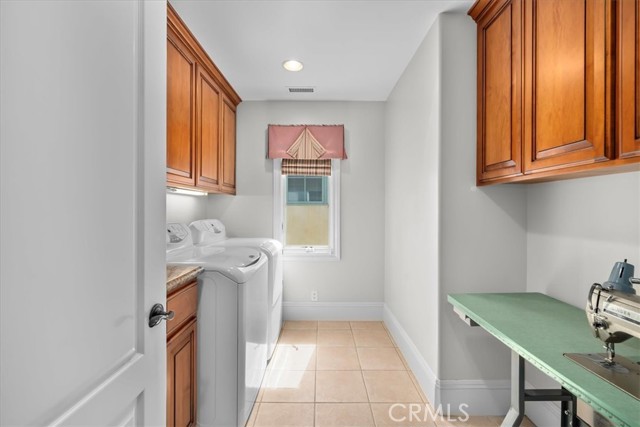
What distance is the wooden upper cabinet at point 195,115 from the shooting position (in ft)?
6.79

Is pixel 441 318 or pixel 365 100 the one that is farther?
pixel 365 100

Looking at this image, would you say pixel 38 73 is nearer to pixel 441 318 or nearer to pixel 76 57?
pixel 76 57

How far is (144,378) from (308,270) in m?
2.77

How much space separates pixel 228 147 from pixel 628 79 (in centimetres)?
302

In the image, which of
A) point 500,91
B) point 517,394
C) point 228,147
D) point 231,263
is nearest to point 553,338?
point 517,394

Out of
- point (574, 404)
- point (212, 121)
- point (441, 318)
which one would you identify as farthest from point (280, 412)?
point (212, 121)

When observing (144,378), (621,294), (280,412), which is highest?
(621,294)

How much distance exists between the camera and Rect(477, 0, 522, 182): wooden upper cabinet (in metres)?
1.65

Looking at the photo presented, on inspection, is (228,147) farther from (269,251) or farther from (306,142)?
(269,251)

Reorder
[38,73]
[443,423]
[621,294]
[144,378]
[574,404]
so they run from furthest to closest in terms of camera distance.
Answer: [443,423] < [574,404] < [621,294] < [144,378] < [38,73]

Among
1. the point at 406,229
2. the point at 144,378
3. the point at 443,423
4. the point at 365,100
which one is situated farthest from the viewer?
the point at 365,100

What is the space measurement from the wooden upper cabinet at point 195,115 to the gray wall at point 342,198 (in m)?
0.31

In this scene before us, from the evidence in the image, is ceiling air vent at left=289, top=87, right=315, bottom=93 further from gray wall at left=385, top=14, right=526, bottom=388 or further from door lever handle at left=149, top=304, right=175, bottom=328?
door lever handle at left=149, top=304, right=175, bottom=328

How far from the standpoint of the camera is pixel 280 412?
6.66 ft
